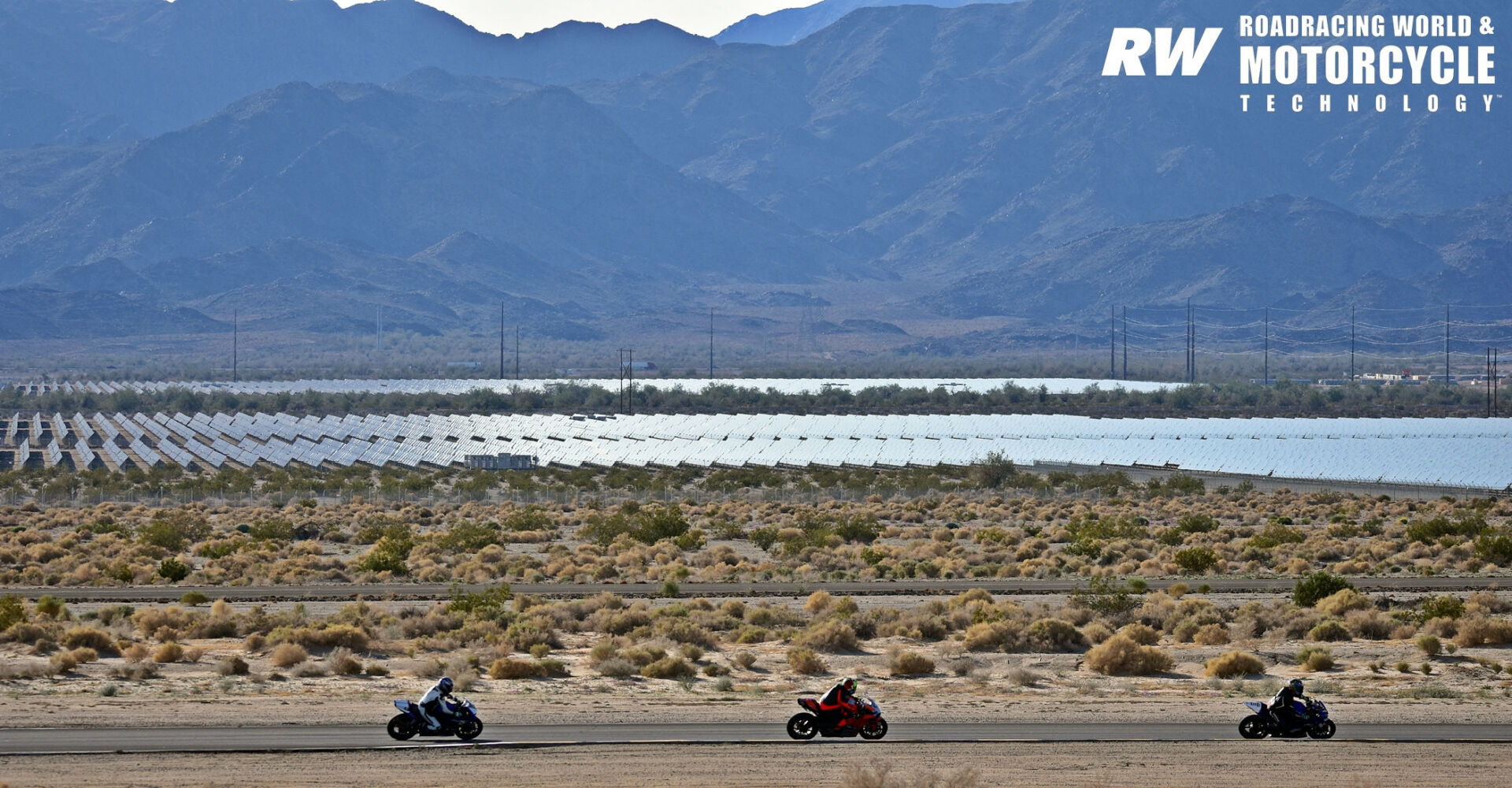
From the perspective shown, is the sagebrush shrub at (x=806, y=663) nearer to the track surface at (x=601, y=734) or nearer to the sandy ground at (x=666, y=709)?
the sandy ground at (x=666, y=709)

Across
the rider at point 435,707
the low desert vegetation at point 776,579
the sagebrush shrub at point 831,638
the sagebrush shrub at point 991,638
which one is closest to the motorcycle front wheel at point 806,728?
the rider at point 435,707

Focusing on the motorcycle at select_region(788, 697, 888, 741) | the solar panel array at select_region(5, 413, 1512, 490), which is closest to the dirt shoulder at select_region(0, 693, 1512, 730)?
the motorcycle at select_region(788, 697, 888, 741)

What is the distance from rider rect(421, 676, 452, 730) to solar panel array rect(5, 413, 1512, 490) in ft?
220

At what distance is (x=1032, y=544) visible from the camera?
54.8 meters

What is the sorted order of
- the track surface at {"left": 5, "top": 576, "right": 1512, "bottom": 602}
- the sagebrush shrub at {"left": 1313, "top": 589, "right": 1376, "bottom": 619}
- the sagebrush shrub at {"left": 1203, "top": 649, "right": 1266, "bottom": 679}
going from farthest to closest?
the track surface at {"left": 5, "top": 576, "right": 1512, "bottom": 602}, the sagebrush shrub at {"left": 1313, "top": 589, "right": 1376, "bottom": 619}, the sagebrush shrub at {"left": 1203, "top": 649, "right": 1266, "bottom": 679}

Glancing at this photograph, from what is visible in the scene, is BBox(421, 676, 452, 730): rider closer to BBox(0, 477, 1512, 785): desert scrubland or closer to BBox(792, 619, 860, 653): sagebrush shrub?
BBox(0, 477, 1512, 785): desert scrubland

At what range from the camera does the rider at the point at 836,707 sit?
23344 mm

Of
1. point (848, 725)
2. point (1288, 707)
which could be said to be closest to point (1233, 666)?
point (1288, 707)

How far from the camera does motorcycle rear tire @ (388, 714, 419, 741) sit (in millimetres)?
23453

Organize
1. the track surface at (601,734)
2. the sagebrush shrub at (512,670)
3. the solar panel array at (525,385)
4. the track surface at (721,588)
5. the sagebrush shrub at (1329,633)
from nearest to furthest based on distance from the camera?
the track surface at (601,734)
the sagebrush shrub at (512,670)
the sagebrush shrub at (1329,633)
the track surface at (721,588)
the solar panel array at (525,385)

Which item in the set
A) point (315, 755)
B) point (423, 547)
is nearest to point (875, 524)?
point (423, 547)

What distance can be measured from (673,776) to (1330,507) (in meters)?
55.2

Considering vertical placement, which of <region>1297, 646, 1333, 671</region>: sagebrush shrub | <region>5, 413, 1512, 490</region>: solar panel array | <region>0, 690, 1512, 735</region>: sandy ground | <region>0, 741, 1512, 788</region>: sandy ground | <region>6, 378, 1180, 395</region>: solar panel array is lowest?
<region>0, 741, 1512, 788</region>: sandy ground

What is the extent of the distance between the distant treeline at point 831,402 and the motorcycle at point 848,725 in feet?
398
